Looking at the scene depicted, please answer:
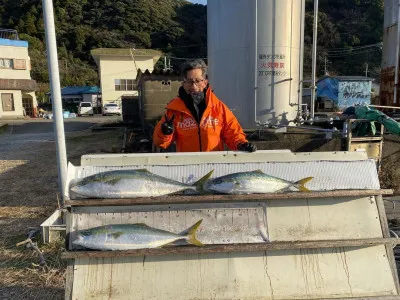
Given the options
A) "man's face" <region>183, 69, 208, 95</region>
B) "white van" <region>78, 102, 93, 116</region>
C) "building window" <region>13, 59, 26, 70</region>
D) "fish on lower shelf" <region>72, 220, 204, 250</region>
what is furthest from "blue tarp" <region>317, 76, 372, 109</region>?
"fish on lower shelf" <region>72, 220, 204, 250</region>

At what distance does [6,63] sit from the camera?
36250 millimetres

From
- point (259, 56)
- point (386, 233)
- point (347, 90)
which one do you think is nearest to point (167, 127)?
point (386, 233)

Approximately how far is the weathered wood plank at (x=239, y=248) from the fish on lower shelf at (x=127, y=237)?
44 mm

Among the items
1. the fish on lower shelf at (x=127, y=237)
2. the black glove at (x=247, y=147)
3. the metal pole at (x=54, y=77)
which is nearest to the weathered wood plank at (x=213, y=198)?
the fish on lower shelf at (x=127, y=237)

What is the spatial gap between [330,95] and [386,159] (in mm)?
31748

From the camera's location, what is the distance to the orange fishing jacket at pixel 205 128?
3445mm

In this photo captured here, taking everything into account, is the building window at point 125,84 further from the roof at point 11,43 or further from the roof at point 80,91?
the roof at point 80,91

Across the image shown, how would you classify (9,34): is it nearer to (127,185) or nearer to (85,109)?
(85,109)

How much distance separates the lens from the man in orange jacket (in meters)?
3.40

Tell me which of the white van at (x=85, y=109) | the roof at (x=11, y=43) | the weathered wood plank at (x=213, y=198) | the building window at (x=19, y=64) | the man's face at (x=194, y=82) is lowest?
the white van at (x=85, y=109)

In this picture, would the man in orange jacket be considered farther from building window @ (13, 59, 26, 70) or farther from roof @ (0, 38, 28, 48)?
building window @ (13, 59, 26, 70)

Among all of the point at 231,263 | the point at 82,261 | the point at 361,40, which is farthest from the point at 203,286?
the point at 361,40

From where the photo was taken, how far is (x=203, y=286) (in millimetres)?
2496

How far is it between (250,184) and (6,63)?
40.7 metres
